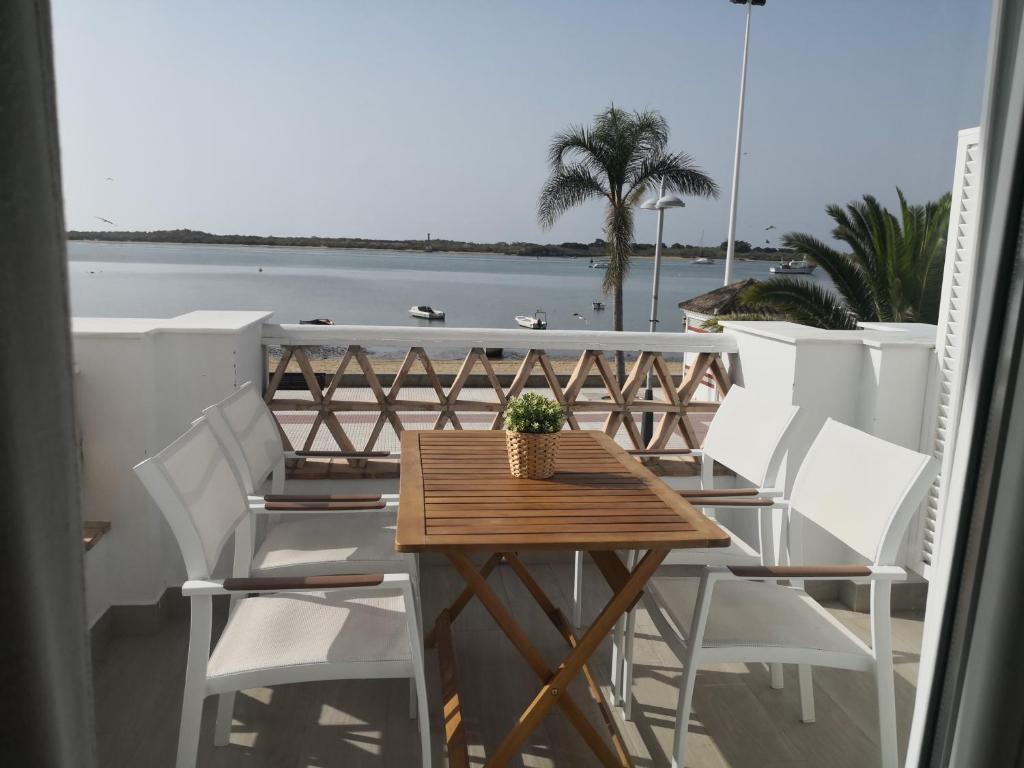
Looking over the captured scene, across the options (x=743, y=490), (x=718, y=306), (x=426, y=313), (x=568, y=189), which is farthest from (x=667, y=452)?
(x=426, y=313)

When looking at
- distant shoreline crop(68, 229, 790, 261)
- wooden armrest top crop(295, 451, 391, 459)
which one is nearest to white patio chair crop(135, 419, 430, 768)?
wooden armrest top crop(295, 451, 391, 459)

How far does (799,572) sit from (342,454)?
170 cm

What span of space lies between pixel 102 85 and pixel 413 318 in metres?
25.3

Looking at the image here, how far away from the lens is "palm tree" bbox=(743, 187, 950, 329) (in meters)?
10.8

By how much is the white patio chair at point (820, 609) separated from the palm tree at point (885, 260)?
352 inches

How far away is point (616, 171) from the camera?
17.4 m

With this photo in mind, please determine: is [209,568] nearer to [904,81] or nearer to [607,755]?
[607,755]

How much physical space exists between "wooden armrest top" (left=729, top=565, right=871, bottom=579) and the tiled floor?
638mm

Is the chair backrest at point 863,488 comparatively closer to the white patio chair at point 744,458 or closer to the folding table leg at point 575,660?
the white patio chair at point 744,458

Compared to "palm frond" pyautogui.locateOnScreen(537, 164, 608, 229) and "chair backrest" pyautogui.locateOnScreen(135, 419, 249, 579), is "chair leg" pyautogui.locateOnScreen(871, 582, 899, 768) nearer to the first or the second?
"chair backrest" pyautogui.locateOnScreen(135, 419, 249, 579)

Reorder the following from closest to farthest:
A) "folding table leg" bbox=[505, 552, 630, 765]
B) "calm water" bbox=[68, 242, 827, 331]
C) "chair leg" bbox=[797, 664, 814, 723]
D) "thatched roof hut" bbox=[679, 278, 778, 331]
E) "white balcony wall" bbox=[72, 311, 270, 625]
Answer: "folding table leg" bbox=[505, 552, 630, 765]
"chair leg" bbox=[797, 664, 814, 723]
"white balcony wall" bbox=[72, 311, 270, 625]
"thatched roof hut" bbox=[679, 278, 778, 331]
"calm water" bbox=[68, 242, 827, 331]

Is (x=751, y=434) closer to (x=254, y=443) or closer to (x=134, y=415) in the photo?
(x=254, y=443)

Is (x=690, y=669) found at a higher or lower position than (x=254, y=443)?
lower

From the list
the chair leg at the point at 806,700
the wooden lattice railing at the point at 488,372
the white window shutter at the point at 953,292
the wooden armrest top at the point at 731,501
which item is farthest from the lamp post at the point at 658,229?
the chair leg at the point at 806,700
